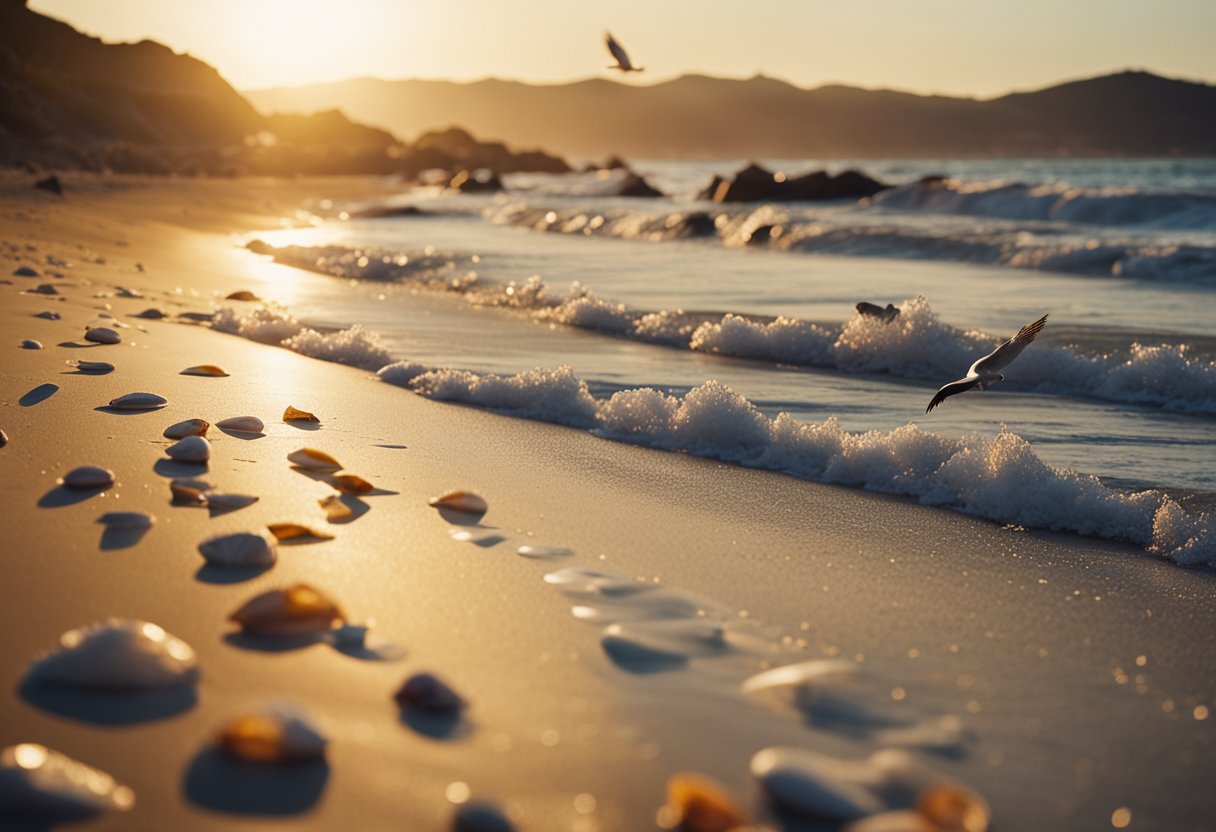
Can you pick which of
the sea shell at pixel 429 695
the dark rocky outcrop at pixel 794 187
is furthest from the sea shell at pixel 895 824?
the dark rocky outcrop at pixel 794 187

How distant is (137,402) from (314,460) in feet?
3.43

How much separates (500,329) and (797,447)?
399 cm

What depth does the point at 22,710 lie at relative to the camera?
1955 millimetres

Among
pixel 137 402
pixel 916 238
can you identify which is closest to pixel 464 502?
pixel 137 402

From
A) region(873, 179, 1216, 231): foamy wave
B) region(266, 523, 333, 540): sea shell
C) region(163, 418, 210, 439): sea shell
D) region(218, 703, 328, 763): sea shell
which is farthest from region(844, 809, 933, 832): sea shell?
region(873, 179, 1216, 231): foamy wave

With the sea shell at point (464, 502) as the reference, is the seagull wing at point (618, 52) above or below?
above

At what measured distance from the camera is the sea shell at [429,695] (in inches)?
81.9

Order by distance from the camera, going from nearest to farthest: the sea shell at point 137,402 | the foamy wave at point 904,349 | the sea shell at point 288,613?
the sea shell at point 288,613, the sea shell at point 137,402, the foamy wave at point 904,349

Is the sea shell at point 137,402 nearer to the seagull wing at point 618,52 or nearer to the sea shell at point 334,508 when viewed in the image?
the sea shell at point 334,508

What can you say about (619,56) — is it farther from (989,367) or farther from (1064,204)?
(1064,204)

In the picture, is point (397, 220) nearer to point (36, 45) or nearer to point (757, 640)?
point (757, 640)

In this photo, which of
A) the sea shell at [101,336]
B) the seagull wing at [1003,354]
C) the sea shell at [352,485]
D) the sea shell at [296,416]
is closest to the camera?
the seagull wing at [1003,354]

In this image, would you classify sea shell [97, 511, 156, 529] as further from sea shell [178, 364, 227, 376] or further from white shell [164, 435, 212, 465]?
sea shell [178, 364, 227, 376]

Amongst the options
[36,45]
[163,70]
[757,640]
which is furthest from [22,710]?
[163,70]
